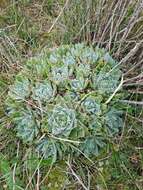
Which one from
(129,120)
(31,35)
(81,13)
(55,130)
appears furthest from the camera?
(31,35)

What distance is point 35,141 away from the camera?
198cm

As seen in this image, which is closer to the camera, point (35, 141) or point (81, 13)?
point (35, 141)

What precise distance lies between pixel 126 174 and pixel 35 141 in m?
0.40

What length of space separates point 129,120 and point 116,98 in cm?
13

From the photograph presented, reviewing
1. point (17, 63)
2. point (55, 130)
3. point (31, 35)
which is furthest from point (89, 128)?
point (31, 35)

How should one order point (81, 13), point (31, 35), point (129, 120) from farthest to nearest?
point (31, 35) → point (81, 13) → point (129, 120)

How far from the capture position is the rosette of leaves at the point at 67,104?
76.0 inches

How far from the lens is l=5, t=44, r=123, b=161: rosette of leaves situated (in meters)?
1.93

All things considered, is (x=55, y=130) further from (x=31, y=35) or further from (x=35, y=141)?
(x=31, y=35)

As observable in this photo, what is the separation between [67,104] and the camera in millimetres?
1944

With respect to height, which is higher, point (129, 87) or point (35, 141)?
point (129, 87)

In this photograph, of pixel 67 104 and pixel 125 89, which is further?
pixel 125 89

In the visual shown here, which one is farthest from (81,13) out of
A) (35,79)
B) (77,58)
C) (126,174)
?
(126,174)

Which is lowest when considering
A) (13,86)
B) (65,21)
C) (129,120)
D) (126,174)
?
(126,174)
